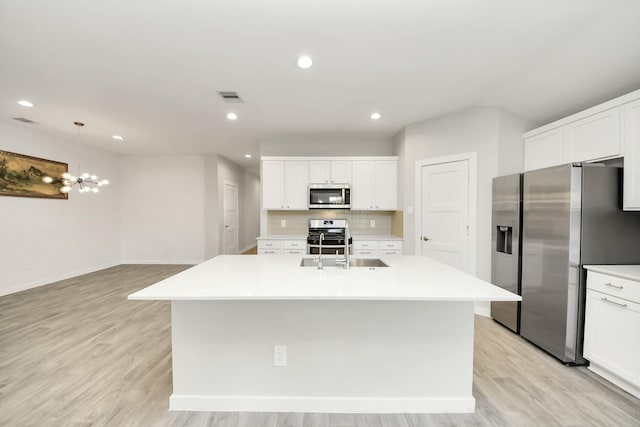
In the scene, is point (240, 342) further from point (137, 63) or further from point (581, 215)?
point (581, 215)

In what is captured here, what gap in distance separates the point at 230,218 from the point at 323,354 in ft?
19.1

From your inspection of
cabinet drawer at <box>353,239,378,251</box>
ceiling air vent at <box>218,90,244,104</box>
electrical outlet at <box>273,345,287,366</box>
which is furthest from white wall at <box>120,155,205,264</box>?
electrical outlet at <box>273,345,287,366</box>

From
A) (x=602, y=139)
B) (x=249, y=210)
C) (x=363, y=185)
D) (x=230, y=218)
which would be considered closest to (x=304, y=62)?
(x=363, y=185)

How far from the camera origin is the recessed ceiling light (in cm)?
227

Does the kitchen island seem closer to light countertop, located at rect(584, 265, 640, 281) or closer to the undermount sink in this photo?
the undermount sink

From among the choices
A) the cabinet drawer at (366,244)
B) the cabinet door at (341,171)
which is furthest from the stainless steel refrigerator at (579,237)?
the cabinet door at (341,171)

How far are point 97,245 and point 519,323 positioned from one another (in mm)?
7449

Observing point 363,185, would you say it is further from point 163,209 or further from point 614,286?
point 163,209

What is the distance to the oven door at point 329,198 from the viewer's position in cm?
432

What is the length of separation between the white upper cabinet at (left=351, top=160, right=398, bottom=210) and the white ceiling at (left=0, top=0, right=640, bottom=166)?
90cm

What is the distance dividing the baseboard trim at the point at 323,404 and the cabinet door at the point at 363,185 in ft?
9.95

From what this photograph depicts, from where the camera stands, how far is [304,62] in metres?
2.31

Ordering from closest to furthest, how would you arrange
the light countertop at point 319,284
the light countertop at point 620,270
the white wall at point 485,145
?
the light countertop at point 319,284, the light countertop at point 620,270, the white wall at point 485,145

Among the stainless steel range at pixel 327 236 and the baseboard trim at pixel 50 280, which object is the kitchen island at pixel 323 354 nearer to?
the stainless steel range at pixel 327 236
